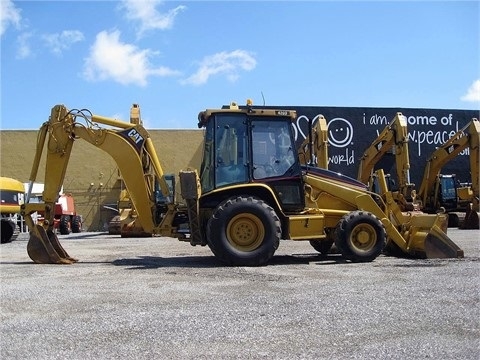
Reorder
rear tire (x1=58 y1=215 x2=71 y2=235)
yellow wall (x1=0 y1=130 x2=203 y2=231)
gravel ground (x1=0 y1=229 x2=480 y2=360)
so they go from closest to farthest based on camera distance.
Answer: gravel ground (x1=0 y1=229 x2=480 y2=360) → rear tire (x1=58 y1=215 x2=71 y2=235) → yellow wall (x1=0 y1=130 x2=203 y2=231)

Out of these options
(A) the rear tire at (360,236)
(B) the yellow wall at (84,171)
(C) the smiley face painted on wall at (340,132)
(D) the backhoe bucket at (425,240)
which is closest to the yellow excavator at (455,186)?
(C) the smiley face painted on wall at (340,132)

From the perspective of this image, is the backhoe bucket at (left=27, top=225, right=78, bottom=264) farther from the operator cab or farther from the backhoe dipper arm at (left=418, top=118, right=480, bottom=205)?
the backhoe dipper arm at (left=418, top=118, right=480, bottom=205)

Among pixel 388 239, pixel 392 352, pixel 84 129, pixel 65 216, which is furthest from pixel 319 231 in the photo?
pixel 65 216

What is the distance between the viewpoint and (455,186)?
27.4 metres

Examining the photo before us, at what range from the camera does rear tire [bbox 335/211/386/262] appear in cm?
1073

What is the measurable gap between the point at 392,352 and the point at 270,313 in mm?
1655

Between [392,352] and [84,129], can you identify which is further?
[84,129]

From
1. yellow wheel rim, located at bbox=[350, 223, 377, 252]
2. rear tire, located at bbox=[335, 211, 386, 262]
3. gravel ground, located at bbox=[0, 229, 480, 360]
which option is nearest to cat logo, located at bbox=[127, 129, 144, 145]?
gravel ground, located at bbox=[0, 229, 480, 360]

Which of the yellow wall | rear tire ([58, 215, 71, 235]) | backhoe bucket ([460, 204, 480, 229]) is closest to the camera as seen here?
backhoe bucket ([460, 204, 480, 229])

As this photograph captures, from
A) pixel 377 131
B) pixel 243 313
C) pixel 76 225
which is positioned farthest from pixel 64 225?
pixel 243 313

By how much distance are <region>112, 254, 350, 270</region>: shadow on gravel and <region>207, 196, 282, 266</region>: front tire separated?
432mm

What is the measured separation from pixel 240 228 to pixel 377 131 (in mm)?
25723

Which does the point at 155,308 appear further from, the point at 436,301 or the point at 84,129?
the point at 84,129

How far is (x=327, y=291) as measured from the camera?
7434mm
